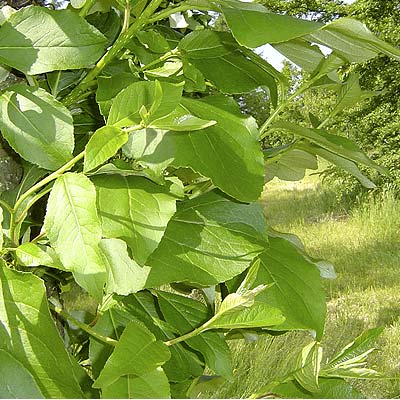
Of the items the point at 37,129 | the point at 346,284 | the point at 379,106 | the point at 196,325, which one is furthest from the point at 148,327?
the point at 379,106

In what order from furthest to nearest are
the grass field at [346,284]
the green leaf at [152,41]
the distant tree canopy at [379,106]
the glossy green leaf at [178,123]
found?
the distant tree canopy at [379,106]
the grass field at [346,284]
the green leaf at [152,41]
the glossy green leaf at [178,123]

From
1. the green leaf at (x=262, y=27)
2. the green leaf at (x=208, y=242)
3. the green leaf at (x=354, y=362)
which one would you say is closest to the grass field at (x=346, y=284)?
the green leaf at (x=354, y=362)

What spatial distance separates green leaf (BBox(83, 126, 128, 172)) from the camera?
10.0 inches

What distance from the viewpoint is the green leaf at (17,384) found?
0.83 feet

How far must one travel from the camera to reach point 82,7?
0.34m

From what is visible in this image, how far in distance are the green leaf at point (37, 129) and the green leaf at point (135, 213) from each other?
0.03 metres

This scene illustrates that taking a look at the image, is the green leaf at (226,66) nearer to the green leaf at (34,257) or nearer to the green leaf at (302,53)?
the green leaf at (302,53)

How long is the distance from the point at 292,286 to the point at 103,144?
17cm

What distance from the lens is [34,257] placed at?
11.2 inches

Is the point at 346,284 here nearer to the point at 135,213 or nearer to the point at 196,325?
the point at 196,325

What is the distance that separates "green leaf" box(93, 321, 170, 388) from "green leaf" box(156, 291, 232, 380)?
0.10 metres

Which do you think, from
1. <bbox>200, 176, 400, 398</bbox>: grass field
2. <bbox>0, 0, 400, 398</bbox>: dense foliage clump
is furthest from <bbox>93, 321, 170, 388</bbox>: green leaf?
<bbox>200, 176, 400, 398</bbox>: grass field

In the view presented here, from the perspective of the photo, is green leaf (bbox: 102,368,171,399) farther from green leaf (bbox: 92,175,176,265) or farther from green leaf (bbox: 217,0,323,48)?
green leaf (bbox: 217,0,323,48)

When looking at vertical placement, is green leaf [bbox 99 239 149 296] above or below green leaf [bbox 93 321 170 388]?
above
